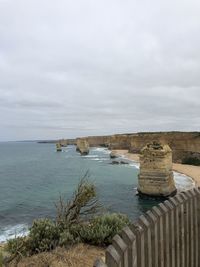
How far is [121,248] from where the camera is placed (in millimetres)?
3139

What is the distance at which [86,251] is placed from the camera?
344 inches

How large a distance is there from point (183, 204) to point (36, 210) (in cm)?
2759

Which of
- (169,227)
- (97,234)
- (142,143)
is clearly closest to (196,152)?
(142,143)

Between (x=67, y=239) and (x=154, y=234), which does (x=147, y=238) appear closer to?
(x=154, y=234)

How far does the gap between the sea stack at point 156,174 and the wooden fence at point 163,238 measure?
101 feet

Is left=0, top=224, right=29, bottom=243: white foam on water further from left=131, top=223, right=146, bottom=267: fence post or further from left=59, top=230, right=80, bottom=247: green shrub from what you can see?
left=131, top=223, right=146, bottom=267: fence post

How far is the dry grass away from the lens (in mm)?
7730

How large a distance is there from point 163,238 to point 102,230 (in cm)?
556

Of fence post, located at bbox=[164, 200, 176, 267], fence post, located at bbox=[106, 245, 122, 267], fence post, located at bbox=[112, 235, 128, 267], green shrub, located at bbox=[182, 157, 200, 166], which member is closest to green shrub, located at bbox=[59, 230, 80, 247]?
fence post, located at bbox=[164, 200, 176, 267]

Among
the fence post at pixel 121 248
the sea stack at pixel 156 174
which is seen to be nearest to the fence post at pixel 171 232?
the fence post at pixel 121 248

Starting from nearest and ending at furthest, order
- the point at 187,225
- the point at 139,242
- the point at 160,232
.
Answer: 1. the point at 139,242
2. the point at 160,232
3. the point at 187,225

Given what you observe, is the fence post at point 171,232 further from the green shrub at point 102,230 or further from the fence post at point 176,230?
the green shrub at point 102,230

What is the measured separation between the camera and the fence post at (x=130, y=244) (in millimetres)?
3312

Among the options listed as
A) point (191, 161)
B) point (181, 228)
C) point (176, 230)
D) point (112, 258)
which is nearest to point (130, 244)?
point (112, 258)
